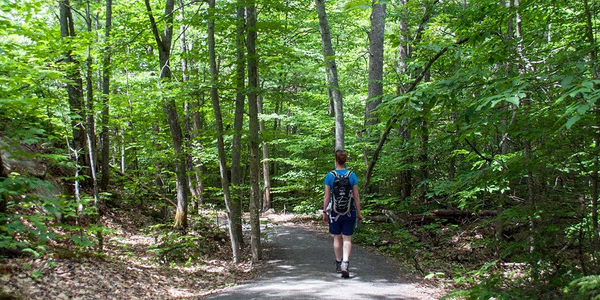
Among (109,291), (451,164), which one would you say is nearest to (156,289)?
(109,291)

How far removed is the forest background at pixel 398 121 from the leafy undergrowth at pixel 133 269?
1.76 feet

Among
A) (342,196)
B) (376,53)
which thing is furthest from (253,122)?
(376,53)

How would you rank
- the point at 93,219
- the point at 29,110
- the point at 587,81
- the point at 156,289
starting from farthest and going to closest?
the point at 93,219, the point at 156,289, the point at 29,110, the point at 587,81

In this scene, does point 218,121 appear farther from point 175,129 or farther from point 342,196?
point 342,196

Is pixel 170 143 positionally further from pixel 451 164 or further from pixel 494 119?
pixel 494 119

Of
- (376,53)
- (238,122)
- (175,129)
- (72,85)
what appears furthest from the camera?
(376,53)

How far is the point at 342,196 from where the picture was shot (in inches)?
215

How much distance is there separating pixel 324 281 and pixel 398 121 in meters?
2.73

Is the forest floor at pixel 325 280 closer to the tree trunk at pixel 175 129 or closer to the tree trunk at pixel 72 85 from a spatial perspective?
the tree trunk at pixel 175 129

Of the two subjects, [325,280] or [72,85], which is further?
[72,85]

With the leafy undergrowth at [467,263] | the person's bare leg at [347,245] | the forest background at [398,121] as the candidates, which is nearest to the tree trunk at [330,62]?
the forest background at [398,121]

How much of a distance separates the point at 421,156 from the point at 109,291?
8329 mm

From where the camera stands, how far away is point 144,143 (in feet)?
32.9

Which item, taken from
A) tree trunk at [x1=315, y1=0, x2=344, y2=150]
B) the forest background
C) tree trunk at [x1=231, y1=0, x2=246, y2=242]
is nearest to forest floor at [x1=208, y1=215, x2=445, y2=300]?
the forest background
